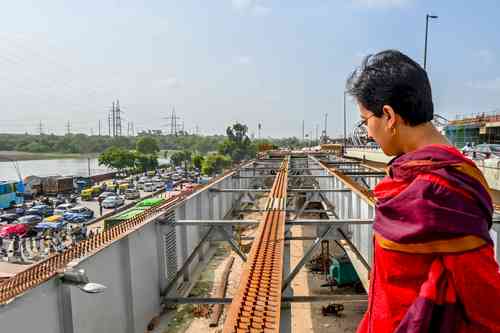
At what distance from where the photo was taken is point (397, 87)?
1237mm

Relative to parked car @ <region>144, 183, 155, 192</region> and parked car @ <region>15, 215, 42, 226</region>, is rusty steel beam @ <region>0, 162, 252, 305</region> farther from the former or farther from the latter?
parked car @ <region>144, 183, 155, 192</region>

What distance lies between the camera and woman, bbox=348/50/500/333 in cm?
96

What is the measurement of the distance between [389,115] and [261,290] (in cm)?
257

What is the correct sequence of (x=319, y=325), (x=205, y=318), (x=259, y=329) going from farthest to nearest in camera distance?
(x=319, y=325)
(x=205, y=318)
(x=259, y=329)

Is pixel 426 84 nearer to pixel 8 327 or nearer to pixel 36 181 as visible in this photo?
pixel 8 327

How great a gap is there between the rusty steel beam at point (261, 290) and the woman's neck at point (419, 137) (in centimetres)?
179

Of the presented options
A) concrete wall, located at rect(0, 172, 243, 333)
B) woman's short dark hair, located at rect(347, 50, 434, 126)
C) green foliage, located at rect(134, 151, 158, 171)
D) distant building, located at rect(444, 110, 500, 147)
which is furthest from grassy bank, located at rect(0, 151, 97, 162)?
woman's short dark hair, located at rect(347, 50, 434, 126)

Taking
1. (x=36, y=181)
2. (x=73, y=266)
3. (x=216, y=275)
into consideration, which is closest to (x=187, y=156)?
(x=36, y=181)

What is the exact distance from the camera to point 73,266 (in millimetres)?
4414

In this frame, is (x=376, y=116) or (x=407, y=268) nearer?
(x=407, y=268)

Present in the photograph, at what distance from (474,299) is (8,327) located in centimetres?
411

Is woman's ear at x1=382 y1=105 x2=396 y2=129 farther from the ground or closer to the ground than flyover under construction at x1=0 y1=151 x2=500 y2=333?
farther from the ground

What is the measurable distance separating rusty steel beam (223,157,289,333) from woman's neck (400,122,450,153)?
5.87ft

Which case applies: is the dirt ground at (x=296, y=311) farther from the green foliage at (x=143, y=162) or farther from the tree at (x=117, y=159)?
the green foliage at (x=143, y=162)
